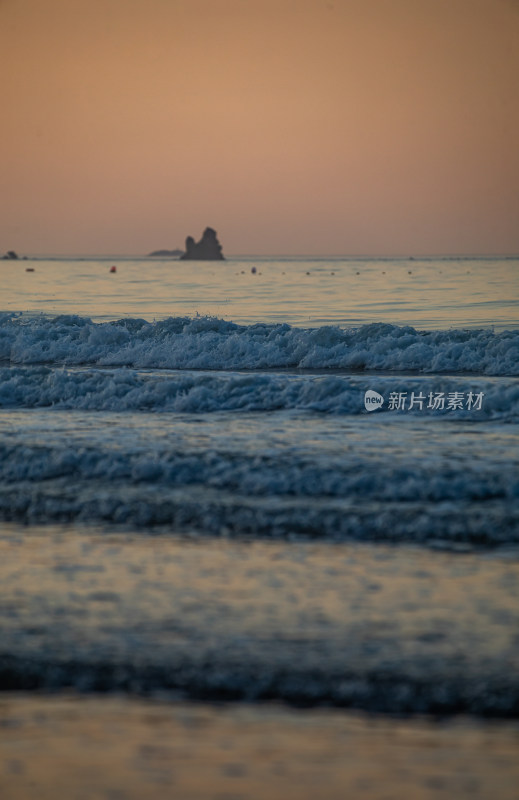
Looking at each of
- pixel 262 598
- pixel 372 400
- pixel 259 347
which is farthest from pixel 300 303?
pixel 262 598

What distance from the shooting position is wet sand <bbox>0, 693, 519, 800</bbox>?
12.6 ft

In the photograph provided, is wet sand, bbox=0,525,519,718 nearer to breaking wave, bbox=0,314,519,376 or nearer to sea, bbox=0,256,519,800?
sea, bbox=0,256,519,800

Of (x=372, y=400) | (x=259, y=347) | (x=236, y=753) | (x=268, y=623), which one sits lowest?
(x=236, y=753)

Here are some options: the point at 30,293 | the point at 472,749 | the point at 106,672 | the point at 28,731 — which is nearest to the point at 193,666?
the point at 106,672

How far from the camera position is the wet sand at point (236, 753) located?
385 cm

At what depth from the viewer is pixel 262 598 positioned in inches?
236

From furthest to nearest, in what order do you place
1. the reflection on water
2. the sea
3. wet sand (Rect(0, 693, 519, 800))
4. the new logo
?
1. the reflection on water
2. the new logo
3. the sea
4. wet sand (Rect(0, 693, 519, 800))

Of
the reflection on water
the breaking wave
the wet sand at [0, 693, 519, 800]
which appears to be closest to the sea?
the wet sand at [0, 693, 519, 800]

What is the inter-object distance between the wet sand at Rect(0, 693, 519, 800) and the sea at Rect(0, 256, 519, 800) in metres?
0.01

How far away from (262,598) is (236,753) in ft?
6.17

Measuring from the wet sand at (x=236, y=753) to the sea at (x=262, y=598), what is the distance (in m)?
0.01

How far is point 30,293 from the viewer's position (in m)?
53.1

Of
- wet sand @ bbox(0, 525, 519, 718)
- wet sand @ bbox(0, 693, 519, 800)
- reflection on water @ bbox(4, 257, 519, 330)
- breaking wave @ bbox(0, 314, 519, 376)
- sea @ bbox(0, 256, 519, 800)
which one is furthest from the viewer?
reflection on water @ bbox(4, 257, 519, 330)

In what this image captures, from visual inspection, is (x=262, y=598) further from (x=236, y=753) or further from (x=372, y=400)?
(x=372, y=400)
